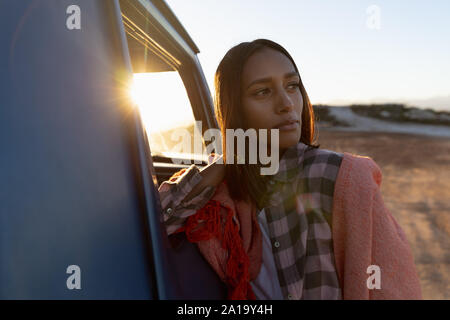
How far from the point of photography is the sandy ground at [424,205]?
3521 millimetres

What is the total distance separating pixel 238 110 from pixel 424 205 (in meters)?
5.47

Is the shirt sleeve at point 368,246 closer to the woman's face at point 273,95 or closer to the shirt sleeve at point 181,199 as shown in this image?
the woman's face at point 273,95

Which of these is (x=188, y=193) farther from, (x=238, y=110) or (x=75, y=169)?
(x=75, y=169)

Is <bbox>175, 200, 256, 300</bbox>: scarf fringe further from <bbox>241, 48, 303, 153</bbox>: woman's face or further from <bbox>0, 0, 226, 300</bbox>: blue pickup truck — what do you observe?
<bbox>241, 48, 303, 153</bbox>: woman's face

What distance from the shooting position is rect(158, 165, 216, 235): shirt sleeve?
4.14ft

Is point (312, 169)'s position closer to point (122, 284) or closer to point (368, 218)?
point (368, 218)

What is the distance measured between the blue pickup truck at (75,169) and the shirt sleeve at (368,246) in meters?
0.44

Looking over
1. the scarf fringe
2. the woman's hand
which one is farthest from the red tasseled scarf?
the woman's hand

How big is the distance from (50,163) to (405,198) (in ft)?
22.1

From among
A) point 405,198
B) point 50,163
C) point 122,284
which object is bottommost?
point 405,198

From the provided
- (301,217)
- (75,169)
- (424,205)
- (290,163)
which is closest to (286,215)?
(301,217)

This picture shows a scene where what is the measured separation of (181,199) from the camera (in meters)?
1.36
